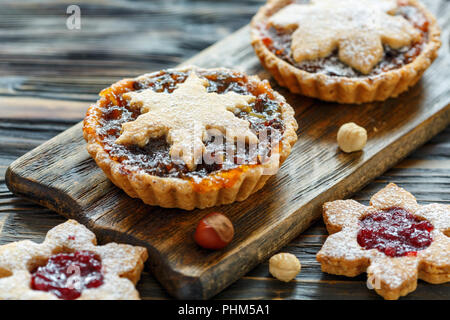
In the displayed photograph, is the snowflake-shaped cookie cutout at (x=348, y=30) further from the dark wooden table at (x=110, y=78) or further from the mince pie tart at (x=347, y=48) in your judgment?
the dark wooden table at (x=110, y=78)

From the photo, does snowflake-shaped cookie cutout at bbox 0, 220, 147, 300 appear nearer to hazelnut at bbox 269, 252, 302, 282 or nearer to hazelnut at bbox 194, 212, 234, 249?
hazelnut at bbox 194, 212, 234, 249

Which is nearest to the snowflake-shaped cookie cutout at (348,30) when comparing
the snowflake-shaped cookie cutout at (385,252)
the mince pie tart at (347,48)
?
the mince pie tart at (347,48)

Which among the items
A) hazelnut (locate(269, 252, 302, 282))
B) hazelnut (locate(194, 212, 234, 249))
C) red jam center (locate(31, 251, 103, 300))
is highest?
hazelnut (locate(194, 212, 234, 249))

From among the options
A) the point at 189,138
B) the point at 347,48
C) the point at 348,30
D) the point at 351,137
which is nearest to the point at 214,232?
the point at 189,138

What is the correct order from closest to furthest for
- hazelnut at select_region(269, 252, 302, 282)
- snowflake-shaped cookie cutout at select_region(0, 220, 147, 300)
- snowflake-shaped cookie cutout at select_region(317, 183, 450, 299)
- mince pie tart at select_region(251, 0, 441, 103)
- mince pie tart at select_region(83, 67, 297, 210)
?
snowflake-shaped cookie cutout at select_region(0, 220, 147, 300), snowflake-shaped cookie cutout at select_region(317, 183, 450, 299), hazelnut at select_region(269, 252, 302, 282), mince pie tart at select_region(83, 67, 297, 210), mince pie tart at select_region(251, 0, 441, 103)

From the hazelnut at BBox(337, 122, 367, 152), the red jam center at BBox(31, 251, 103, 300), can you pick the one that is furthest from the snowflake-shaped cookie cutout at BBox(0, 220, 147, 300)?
Result: the hazelnut at BBox(337, 122, 367, 152)

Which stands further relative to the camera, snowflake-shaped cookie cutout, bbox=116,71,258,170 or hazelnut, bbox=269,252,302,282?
snowflake-shaped cookie cutout, bbox=116,71,258,170
